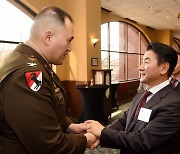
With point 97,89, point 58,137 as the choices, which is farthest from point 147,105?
point 97,89

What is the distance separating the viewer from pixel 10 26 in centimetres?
484

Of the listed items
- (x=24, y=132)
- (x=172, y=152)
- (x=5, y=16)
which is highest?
(x=5, y=16)

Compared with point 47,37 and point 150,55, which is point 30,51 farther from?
point 150,55

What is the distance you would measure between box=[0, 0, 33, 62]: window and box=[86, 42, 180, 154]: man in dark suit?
11.5ft

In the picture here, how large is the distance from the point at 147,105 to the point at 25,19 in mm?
4428

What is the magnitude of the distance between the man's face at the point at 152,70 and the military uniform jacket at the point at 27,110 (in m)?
0.80

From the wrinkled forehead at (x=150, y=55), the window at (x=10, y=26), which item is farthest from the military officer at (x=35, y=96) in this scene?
the window at (x=10, y=26)

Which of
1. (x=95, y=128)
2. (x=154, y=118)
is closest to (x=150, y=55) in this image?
(x=154, y=118)

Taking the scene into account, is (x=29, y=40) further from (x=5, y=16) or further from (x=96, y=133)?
(x=5, y=16)

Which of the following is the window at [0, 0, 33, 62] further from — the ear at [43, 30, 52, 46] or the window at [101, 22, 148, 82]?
the window at [101, 22, 148, 82]

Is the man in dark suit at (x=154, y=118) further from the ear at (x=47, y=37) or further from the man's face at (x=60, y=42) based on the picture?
the ear at (x=47, y=37)

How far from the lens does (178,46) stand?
16.5 meters

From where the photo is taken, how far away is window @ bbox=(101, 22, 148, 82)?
335 inches

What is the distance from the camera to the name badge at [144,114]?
143cm
